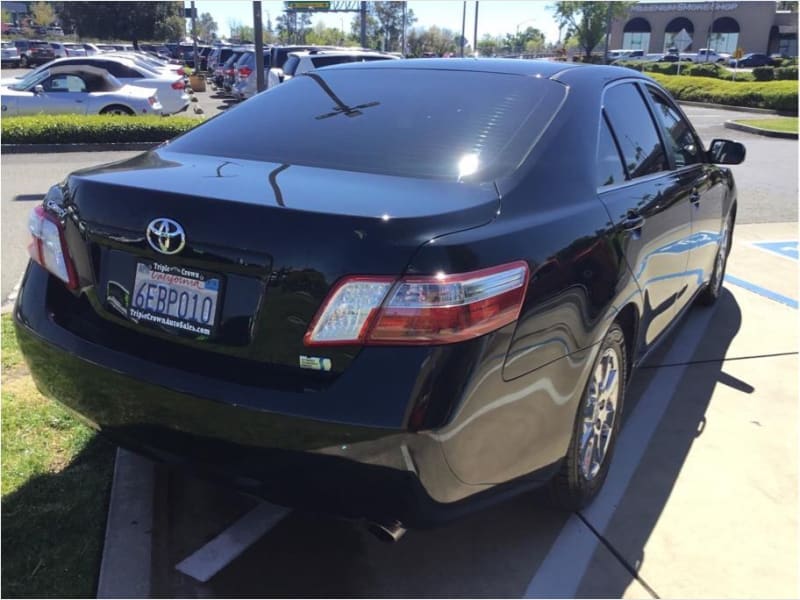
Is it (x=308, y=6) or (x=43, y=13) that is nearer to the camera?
(x=308, y=6)

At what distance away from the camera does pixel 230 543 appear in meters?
2.82

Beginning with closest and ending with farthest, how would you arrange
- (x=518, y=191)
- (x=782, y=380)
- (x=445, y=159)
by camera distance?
(x=518, y=191) < (x=445, y=159) < (x=782, y=380)

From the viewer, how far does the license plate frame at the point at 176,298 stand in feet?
7.39

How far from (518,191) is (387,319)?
0.74 m

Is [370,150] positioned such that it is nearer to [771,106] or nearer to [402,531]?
[402,531]

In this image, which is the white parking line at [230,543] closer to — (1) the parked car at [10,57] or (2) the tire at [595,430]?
(2) the tire at [595,430]

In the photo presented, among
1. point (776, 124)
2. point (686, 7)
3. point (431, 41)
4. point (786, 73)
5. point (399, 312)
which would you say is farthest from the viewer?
point (431, 41)

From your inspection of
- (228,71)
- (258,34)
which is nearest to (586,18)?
(228,71)

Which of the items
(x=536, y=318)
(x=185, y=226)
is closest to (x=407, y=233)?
(x=536, y=318)

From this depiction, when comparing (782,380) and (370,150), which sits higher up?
(370,150)

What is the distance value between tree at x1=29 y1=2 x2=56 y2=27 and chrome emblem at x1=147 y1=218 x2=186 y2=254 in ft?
283

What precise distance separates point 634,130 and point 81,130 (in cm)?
1191

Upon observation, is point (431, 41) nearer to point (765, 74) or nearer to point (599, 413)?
point (765, 74)

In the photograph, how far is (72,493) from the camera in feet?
9.88
